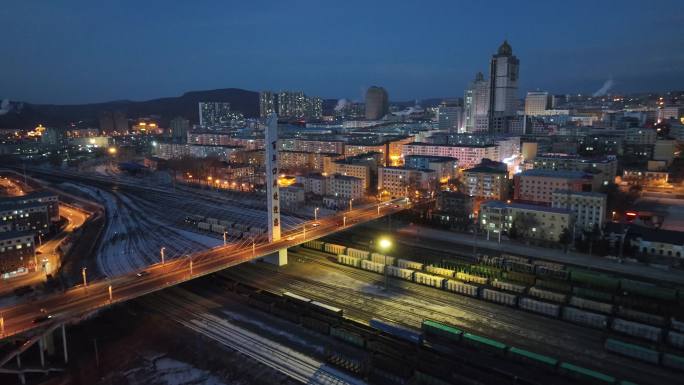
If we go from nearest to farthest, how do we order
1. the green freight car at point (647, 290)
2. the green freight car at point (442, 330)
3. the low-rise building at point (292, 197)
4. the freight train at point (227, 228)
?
the green freight car at point (442, 330)
the green freight car at point (647, 290)
the freight train at point (227, 228)
the low-rise building at point (292, 197)

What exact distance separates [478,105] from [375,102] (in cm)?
3712

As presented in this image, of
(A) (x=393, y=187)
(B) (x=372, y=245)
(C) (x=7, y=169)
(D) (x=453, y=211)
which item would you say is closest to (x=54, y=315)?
(B) (x=372, y=245)

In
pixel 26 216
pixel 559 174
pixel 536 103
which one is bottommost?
pixel 26 216

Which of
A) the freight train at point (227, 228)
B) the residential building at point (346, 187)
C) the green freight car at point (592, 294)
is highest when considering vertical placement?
the residential building at point (346, 187)

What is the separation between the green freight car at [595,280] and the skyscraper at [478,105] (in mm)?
53657

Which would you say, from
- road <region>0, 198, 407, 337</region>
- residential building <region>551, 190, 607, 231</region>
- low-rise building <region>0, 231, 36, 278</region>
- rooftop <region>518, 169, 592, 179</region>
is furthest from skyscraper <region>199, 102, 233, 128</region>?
road <region>0, 198, 407, 337</region>

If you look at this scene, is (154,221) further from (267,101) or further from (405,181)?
(267,101)

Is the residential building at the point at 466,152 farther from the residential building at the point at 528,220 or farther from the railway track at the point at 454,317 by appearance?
the railway track at the point at 454,317

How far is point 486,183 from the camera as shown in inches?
1314

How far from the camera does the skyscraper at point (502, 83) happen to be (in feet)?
224

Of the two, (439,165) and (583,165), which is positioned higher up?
(583,165)

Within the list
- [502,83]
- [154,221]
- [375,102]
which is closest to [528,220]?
[154,221]

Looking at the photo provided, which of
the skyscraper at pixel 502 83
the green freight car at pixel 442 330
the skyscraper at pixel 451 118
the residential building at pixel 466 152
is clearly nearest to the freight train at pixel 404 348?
the green freight car at pixel 442 330

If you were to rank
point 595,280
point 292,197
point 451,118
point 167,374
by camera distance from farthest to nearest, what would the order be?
point 451,118 < point 292,197 < point 595,280 < point 167,374
